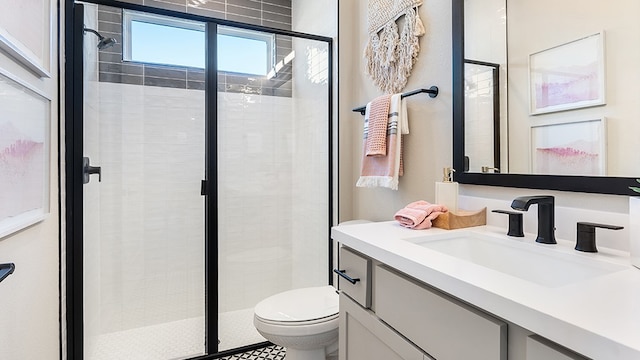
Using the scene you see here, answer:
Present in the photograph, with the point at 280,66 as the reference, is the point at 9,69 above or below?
below

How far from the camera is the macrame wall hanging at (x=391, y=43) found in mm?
1662

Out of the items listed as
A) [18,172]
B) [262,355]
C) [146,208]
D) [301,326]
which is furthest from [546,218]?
[146,208]

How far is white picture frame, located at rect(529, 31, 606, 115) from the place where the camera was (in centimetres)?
95

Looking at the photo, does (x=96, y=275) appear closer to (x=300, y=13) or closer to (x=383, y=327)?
(x=383, y=327)

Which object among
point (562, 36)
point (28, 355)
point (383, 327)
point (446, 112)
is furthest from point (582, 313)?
point (28, 355)

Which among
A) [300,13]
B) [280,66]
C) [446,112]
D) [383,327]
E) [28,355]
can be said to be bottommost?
[28,355]

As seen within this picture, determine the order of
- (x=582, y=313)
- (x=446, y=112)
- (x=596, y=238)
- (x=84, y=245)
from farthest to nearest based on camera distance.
→ (x=84, y=245) → (x=446, y=112) → (x=596, y=238) → (x=582, y=313)

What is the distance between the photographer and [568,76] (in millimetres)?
1021

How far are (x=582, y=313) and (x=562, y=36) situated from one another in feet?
2.97

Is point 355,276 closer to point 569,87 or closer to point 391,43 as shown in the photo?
point 569,87

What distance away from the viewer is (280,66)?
2.69 metres

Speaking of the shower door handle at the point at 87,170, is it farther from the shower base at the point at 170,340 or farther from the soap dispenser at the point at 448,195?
the soap dispenser at the point at 448,195

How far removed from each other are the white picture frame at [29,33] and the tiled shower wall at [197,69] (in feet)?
2.54

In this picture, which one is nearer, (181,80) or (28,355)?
(28,355)
